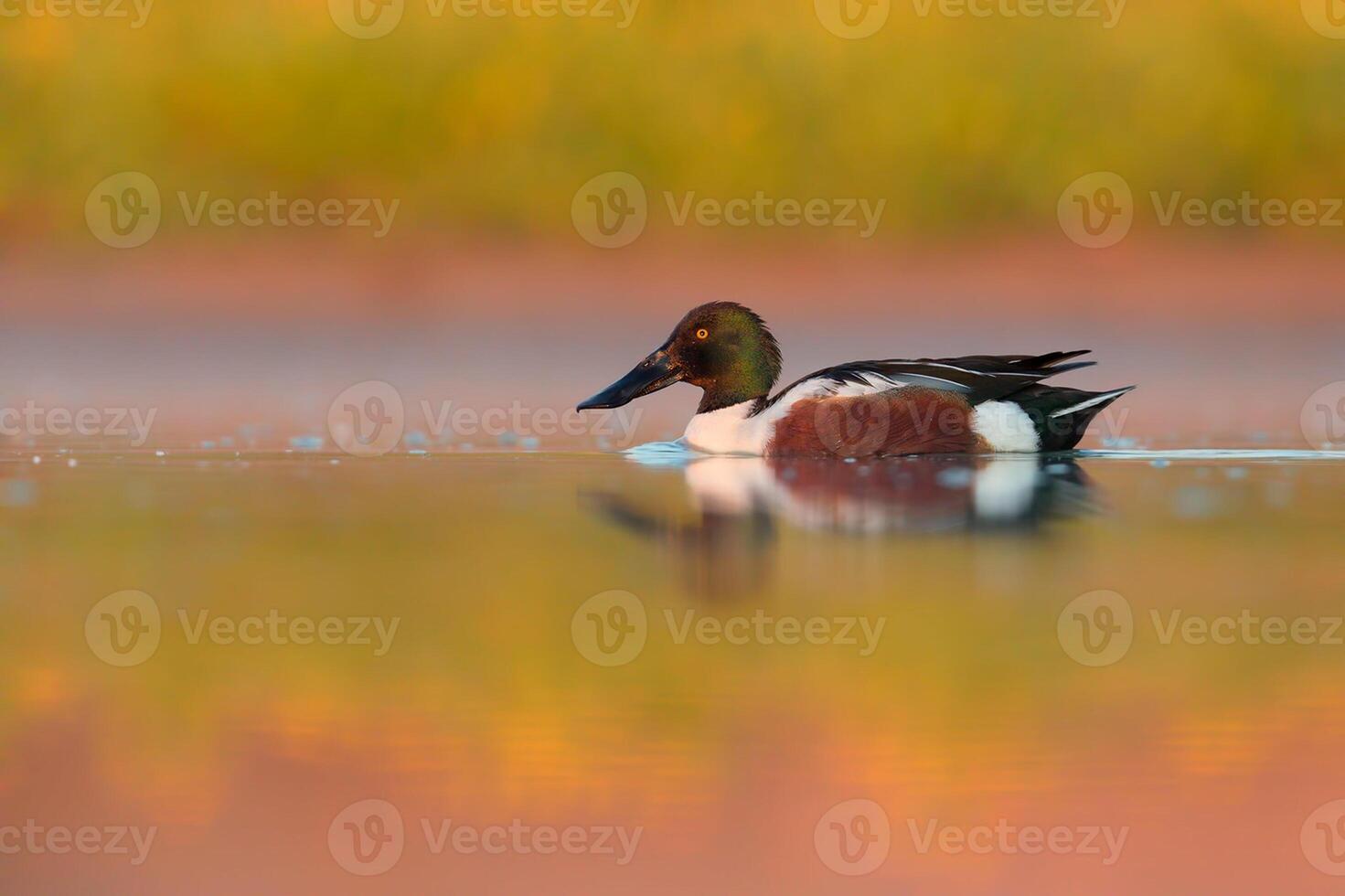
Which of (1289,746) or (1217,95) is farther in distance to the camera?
(1217,95)

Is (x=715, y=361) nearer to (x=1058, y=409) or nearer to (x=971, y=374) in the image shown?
(x=971, y=374)

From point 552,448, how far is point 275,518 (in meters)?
2.93

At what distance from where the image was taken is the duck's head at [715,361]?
10078 mm

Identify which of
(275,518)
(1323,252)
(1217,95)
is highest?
(1217,95)

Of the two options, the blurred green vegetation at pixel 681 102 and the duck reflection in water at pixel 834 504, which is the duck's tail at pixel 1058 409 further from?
the blurred green vegetation at pixel 681 102

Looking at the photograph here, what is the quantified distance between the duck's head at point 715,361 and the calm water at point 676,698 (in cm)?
287

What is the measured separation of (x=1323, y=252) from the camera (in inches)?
632

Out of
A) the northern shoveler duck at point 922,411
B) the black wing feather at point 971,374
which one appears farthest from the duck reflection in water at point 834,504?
the black wing feather at point 971,374

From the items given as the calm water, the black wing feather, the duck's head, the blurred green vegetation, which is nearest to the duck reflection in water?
the calm water

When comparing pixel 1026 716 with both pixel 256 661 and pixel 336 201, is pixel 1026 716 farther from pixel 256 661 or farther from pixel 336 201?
pixel 336 201

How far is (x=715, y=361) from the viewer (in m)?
10.1

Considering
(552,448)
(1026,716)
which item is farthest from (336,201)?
(1026,716)

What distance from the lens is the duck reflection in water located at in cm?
613

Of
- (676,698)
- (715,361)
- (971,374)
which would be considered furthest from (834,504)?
(676,698)
